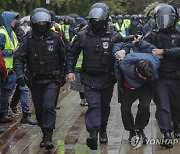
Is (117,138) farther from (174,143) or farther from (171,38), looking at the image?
(171,38)

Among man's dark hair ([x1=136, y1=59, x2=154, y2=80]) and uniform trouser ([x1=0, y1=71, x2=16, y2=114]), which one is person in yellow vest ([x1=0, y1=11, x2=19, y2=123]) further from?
man's dark hair ([x1=136, y1=59, x2=154, y2=80])

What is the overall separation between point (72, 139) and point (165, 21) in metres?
2.31

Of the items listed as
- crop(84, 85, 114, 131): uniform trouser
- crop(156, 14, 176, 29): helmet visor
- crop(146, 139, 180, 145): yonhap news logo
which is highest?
crop(156, 14, 176, 29): helmet visor

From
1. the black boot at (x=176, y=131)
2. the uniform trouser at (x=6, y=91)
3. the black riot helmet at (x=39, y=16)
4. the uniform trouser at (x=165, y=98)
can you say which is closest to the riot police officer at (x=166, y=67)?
the uniform trouser at (x=165, y=98)

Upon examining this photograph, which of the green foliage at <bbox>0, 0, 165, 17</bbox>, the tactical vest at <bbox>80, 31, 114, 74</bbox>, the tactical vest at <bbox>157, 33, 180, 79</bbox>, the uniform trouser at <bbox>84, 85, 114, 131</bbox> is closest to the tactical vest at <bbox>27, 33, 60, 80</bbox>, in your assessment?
the tactical vest at <bbox>80, 31, 114, 74</bbox>

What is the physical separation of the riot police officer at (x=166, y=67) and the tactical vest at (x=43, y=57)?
1.41 meters

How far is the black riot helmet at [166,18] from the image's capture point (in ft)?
24.0

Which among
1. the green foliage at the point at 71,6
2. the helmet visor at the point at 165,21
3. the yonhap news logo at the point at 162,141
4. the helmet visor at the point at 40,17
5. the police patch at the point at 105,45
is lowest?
the green foliage at the point at 71,6

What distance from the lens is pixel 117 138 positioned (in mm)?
8031

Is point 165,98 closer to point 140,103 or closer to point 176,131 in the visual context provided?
point 140,103

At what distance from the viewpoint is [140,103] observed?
7344 mm

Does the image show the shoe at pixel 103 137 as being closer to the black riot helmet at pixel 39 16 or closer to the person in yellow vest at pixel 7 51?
the black riot helmet at pixel 39 16

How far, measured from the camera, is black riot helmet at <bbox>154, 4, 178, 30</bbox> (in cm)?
732

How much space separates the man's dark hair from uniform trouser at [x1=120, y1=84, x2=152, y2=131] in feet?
1.17
